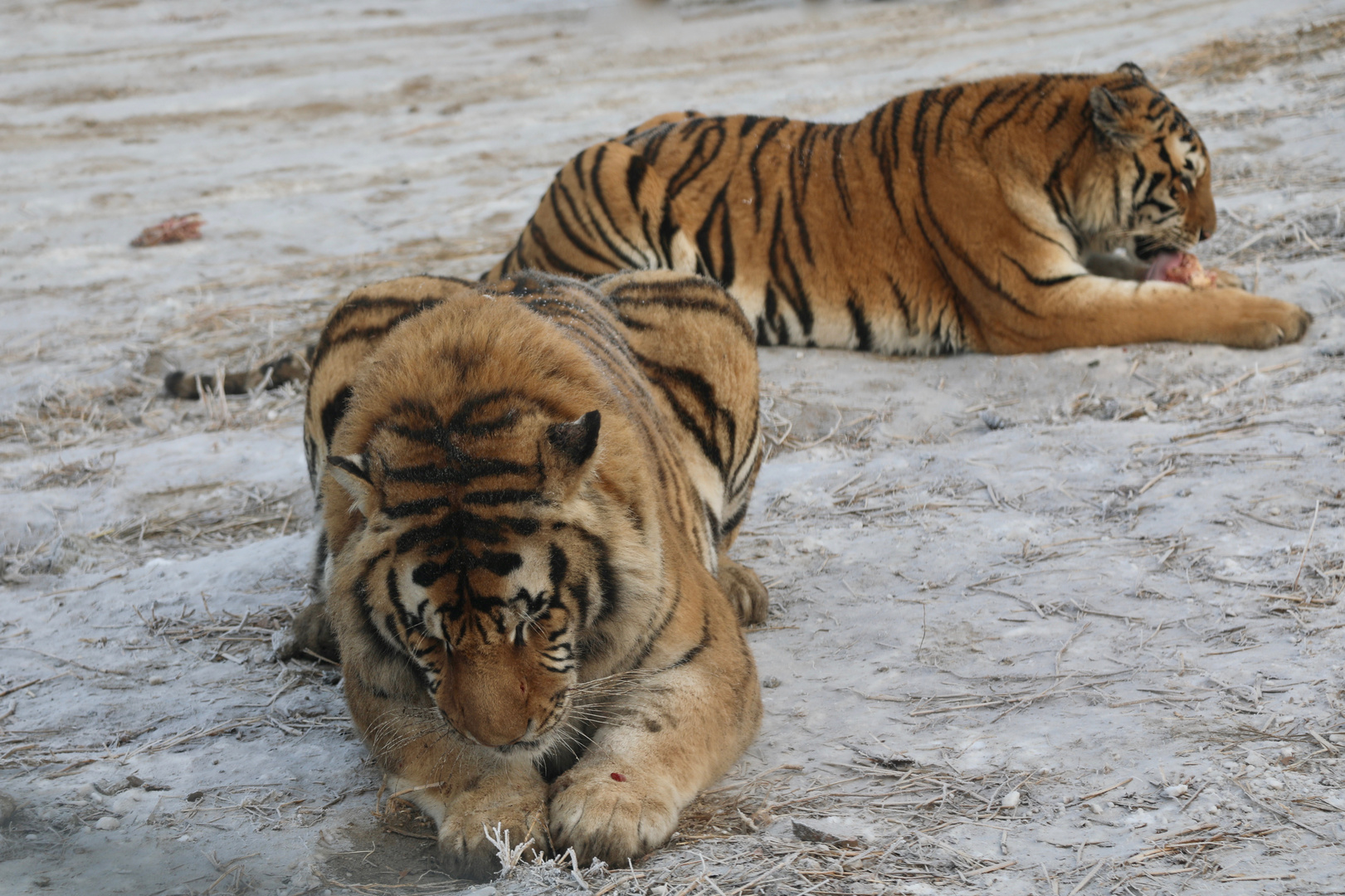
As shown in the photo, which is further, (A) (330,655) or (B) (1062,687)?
(A) (330,655)

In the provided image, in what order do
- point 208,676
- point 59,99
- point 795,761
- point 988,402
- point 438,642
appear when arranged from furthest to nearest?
point 59,99
point 988,402
point 208,676
point 795,761
point 438,642

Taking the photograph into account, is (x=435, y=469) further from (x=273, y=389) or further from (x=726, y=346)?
(x=273, y=389)

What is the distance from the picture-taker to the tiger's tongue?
5828 mm

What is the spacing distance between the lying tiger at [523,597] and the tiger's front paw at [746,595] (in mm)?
506

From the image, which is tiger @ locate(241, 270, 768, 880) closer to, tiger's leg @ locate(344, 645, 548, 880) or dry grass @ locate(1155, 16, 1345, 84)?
tiger's leg @ locate(344, 645, 548, 880)

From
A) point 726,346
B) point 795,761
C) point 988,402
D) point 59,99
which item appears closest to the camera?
point 795,761

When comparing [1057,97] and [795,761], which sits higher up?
[1057,97]

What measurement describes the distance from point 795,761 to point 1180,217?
419 cm

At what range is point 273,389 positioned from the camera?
19.4 feet

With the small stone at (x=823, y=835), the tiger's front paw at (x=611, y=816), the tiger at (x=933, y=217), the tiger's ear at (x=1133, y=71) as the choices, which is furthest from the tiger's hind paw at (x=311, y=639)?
the tiger's ear at (x=1133, y=71)

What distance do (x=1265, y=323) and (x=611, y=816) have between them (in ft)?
13.3

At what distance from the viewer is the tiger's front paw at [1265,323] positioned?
5.18 meters

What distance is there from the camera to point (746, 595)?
3.40 metres

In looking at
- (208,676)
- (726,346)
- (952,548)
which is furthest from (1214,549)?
(208,676)
